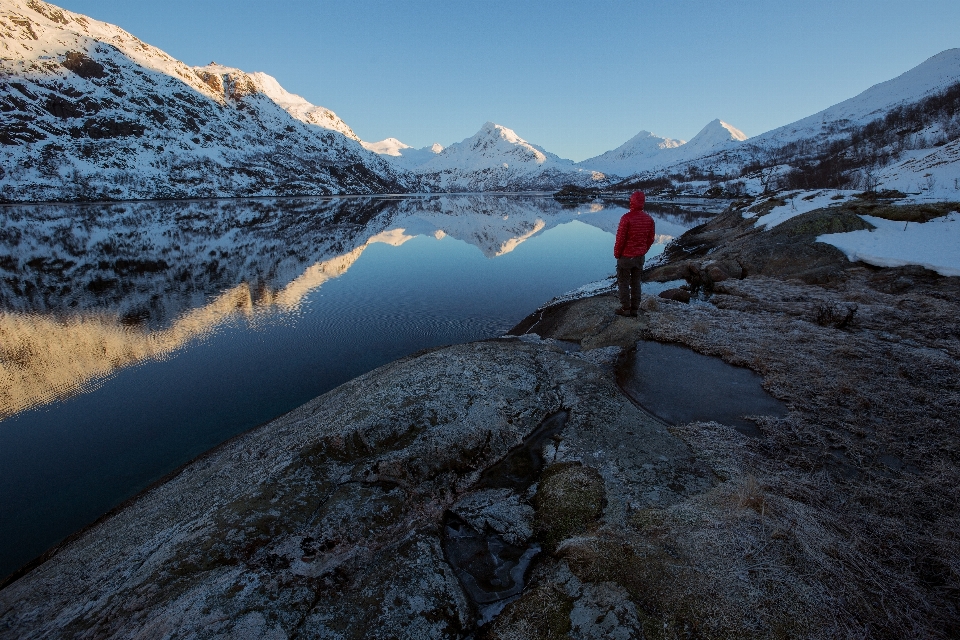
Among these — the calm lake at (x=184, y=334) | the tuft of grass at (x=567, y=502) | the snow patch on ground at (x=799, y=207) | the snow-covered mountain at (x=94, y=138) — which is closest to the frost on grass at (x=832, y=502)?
the tuft of grass at (x=567, y=502)

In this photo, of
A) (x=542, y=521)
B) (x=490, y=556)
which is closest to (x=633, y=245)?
(x=542, y=521)

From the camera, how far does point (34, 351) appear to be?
1439cm

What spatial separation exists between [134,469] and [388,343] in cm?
847

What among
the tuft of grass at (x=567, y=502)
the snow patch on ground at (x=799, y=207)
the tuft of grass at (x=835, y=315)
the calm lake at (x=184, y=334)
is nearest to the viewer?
the tuft of grass at (x=567, y=502)

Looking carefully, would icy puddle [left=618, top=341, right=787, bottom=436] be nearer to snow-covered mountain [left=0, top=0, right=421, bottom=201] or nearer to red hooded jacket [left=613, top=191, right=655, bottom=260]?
red hooded jacket [left=613, top=191, right=655, bottom=260]

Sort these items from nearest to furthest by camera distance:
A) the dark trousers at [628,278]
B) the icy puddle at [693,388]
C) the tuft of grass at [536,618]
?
the tuft of grass at [536,618] → the icy puddle at [693,388] → the dark trousers at [628,278]

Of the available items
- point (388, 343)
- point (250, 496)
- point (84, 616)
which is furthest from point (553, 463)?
point (388, 343)

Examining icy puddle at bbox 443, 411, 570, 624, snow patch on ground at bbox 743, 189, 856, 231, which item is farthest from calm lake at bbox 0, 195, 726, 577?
snow patch on ground at bbox 743, 189, 856, 231

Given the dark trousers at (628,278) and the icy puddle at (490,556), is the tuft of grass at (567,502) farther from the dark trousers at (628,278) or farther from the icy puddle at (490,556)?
the dark trousers at (628,278)

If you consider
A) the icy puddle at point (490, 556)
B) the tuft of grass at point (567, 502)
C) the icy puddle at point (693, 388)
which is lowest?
the icy puddle at point (693, 388)

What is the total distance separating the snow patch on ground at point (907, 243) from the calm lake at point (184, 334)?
40.4 feet

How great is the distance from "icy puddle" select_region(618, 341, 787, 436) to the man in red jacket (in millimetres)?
2409

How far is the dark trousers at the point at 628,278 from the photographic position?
12445 mm

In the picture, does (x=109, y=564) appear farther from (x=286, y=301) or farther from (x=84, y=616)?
(x=286, y=301)
